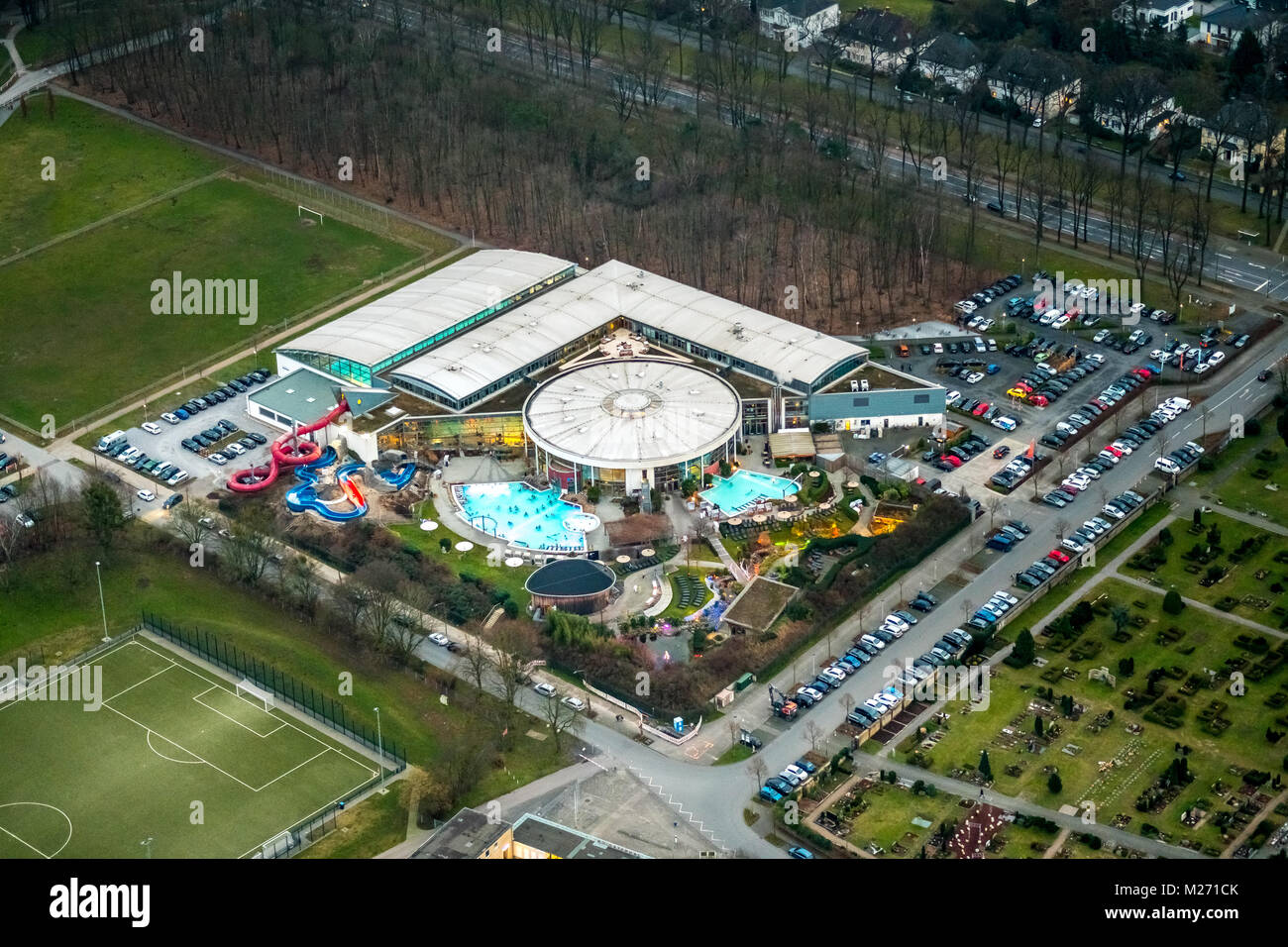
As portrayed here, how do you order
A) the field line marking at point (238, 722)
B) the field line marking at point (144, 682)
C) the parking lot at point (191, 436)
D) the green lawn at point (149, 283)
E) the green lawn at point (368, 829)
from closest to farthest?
1. the green lawn at point (368, 829)
2. the field line marking at point (238, 722)
3. the field line marking at point (144, 682)
4. the parking lot at point (191, 436)
5. the green lawn at point (149, 283)

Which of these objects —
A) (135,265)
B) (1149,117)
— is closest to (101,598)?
(135,265)

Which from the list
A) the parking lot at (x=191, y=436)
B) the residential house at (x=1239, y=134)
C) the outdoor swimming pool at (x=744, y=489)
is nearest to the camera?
the outdoor swimming pool at (x=744, y=489)

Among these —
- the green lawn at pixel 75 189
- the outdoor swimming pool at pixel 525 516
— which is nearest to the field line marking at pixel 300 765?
the outdoor swimming pool at pixel 525 516

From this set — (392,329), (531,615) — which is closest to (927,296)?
(392,329)

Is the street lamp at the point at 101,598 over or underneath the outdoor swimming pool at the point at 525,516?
underneath

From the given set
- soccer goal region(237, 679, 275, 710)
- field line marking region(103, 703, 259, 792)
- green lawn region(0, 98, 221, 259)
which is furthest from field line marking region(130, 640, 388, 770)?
green lawn region(0, 98, 221, 259)

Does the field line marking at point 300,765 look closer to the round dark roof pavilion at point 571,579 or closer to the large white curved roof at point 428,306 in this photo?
the round dark roof pavilion at point 571,579

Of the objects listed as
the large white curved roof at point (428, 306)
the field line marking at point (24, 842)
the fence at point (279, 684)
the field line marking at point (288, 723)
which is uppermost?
the large white curved roof at point (428, 306)

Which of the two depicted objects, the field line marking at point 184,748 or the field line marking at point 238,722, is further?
the field line marking at point 238,722
